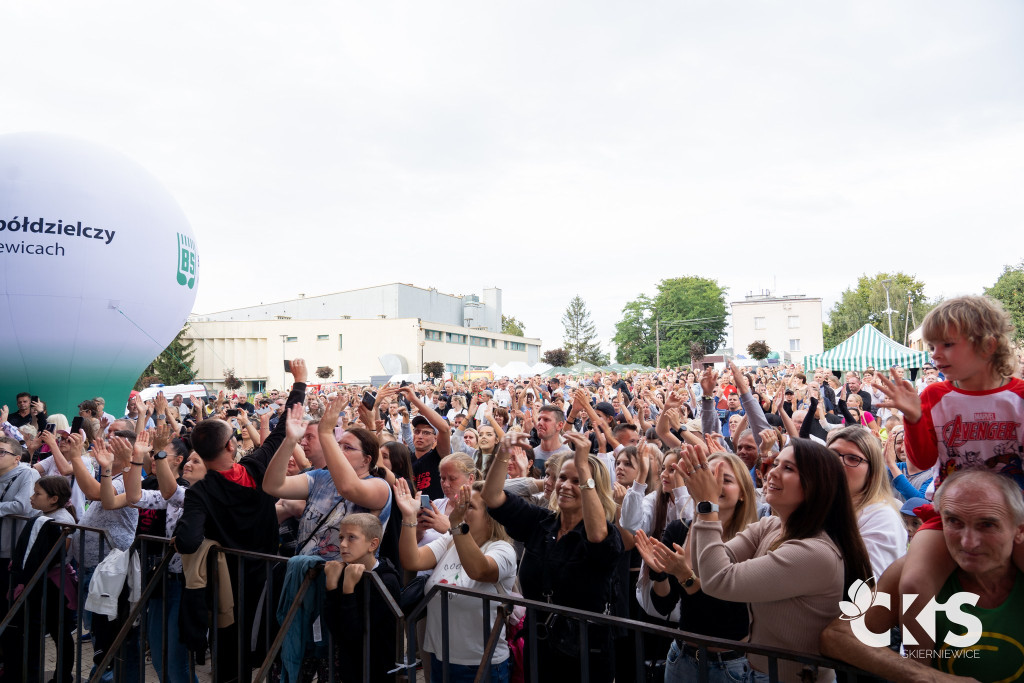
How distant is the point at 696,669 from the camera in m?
2.94

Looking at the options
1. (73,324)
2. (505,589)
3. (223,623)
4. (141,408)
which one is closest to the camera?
(505,589)

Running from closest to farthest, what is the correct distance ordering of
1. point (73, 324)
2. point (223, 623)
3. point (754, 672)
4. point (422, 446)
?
1. point (754, 672)
2. point (223, 623)
3. point (422, 446)
4. point (73, 324)

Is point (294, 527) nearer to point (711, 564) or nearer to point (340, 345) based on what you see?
point (711, 564)

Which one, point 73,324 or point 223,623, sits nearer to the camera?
point 223,623

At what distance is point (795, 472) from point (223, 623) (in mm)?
3411

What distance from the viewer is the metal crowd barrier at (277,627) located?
8.31ft

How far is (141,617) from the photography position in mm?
4219

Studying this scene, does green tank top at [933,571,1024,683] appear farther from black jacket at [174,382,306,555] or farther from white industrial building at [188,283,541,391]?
white industrial building at [188,283,541,391]


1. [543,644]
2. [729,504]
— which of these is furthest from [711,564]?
[543,644]

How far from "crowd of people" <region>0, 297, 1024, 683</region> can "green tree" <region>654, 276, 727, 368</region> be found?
7809 cm

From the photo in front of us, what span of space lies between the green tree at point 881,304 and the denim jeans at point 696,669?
7970 centimetres

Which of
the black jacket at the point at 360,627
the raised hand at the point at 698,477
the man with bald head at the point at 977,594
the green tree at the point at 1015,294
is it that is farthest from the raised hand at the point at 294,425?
the green tree at the point at 1015,294

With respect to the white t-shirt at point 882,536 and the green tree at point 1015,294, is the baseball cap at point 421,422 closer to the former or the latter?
A: the white t-shirt at point 882,536

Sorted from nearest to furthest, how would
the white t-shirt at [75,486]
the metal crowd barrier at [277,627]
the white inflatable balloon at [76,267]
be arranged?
the metal crowd barrier at [277,627] → the white t-shirt at [75,486] → the white inflatable balloon at [76,267]
